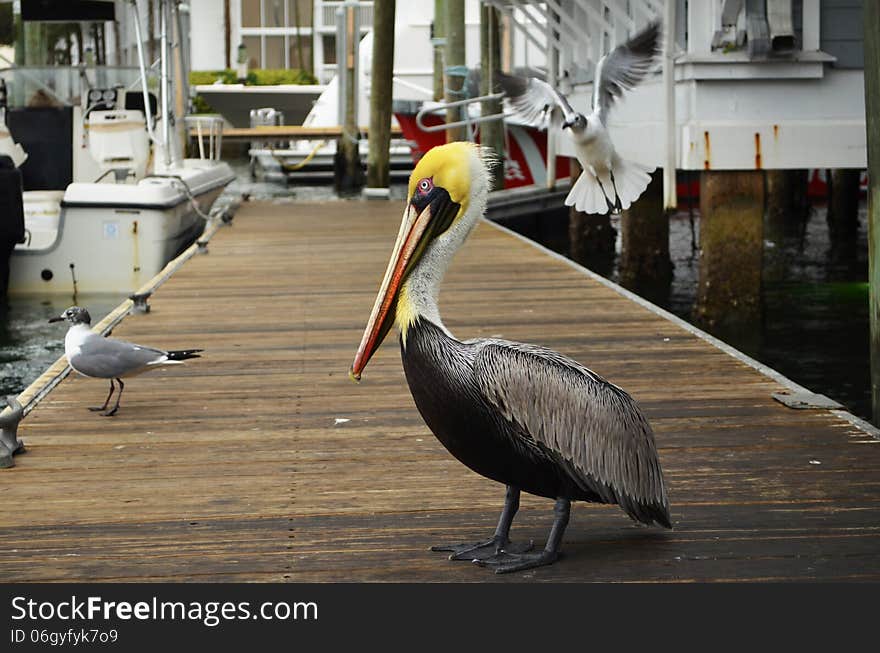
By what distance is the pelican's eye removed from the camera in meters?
3.88

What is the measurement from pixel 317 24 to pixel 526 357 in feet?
170

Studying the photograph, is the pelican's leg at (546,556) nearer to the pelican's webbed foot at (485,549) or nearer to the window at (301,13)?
the pelican's webbed foot at (485,549)

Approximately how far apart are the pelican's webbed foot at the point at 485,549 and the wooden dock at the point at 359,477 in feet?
0.13

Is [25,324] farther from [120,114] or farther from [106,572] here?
[106,572]

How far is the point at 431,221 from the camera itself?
3895mm

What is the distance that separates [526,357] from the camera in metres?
3.79

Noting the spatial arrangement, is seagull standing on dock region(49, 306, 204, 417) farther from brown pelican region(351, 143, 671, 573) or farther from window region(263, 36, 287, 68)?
window region(263, 36, 287, 68)

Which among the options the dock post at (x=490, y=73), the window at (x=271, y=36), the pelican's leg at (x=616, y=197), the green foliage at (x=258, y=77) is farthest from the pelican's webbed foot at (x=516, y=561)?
the window at (x=271, y=36)

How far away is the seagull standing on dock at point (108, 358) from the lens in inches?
237

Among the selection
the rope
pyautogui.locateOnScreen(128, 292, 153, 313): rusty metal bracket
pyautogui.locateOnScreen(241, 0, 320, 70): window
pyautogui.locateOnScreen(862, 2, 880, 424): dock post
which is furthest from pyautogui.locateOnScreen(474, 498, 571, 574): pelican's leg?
pyautogui.locateOnScreen(241, 0, 320, 70): window

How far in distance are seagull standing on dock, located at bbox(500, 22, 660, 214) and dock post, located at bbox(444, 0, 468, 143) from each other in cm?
1223

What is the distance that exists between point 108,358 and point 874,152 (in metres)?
3.28

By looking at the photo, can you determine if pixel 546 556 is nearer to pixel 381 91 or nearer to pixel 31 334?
pixel 31 334
